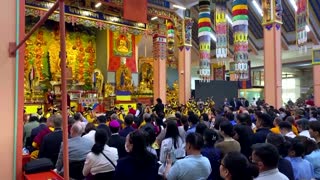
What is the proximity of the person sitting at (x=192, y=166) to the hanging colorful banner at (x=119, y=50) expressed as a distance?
1278 centimetres

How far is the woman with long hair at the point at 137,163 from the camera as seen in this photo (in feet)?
7.39

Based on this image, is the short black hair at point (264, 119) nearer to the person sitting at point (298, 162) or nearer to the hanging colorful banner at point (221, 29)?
the person sitting at point (298, 162)

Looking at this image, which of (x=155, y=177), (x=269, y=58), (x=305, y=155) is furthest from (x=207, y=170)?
(x=269, y=58)

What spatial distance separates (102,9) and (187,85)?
5.46 metres

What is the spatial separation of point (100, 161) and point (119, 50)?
1248 cm

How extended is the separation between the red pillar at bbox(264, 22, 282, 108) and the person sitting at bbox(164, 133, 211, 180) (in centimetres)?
963

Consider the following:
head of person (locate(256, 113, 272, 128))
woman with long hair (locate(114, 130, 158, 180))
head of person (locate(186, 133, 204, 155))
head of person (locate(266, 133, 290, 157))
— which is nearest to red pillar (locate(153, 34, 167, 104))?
head of person (locate(256, 113, 272, 128))

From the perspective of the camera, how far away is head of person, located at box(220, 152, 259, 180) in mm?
1816

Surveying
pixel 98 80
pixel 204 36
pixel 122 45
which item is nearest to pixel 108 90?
pixel 98 80

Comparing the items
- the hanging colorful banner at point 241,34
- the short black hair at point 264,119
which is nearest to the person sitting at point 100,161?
the short black hair at point 264,119

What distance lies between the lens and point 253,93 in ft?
74.7

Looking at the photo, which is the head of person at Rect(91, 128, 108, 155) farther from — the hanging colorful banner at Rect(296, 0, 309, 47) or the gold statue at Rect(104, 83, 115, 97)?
the gold statue at Rect(104, 83, 115, 97)

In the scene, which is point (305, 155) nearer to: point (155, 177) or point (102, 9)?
point (155, 177)

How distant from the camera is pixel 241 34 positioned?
10867mm
